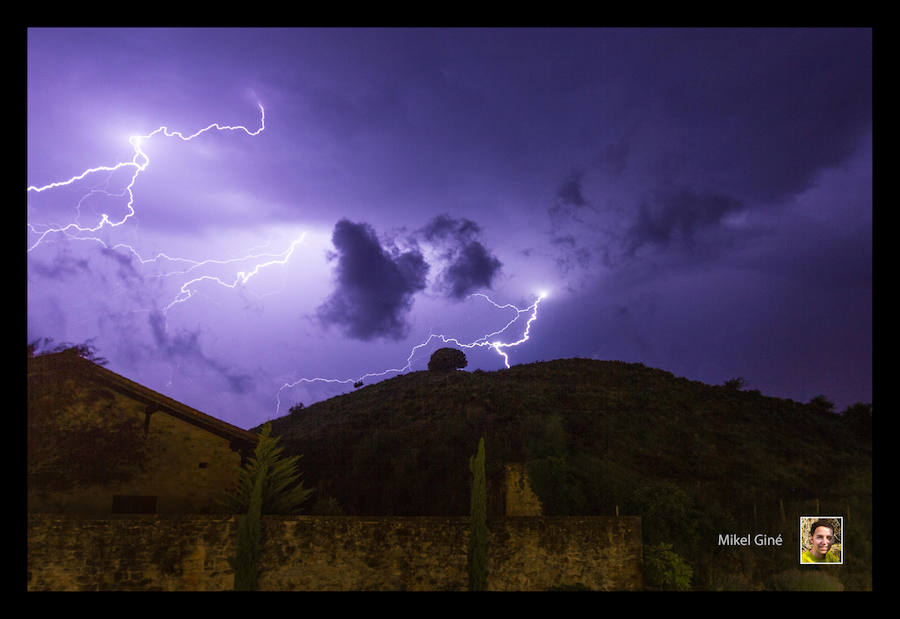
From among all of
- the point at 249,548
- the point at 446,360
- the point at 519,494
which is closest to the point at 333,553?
the point at 249,548

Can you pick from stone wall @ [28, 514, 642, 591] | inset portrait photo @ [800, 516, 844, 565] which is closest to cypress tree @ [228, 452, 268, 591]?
stone wall @ [28, 514, 642, 591]

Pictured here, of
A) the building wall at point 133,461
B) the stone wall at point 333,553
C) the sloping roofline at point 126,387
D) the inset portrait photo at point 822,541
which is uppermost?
the sloping roofline at point 126,387

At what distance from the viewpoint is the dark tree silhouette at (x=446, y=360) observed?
5562 centimetres

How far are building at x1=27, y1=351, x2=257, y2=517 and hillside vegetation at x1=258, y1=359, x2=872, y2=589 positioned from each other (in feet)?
16.1

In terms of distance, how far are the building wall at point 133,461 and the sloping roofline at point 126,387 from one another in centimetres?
18

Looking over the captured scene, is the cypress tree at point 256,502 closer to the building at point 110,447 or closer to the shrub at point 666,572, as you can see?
the building at point 110,447

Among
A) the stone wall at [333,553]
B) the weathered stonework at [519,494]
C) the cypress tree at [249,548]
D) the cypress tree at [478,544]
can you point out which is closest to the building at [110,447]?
the stone wall at [333,553]

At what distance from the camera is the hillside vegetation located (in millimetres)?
18297

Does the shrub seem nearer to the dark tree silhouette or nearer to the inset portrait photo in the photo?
the inset portrait photo
